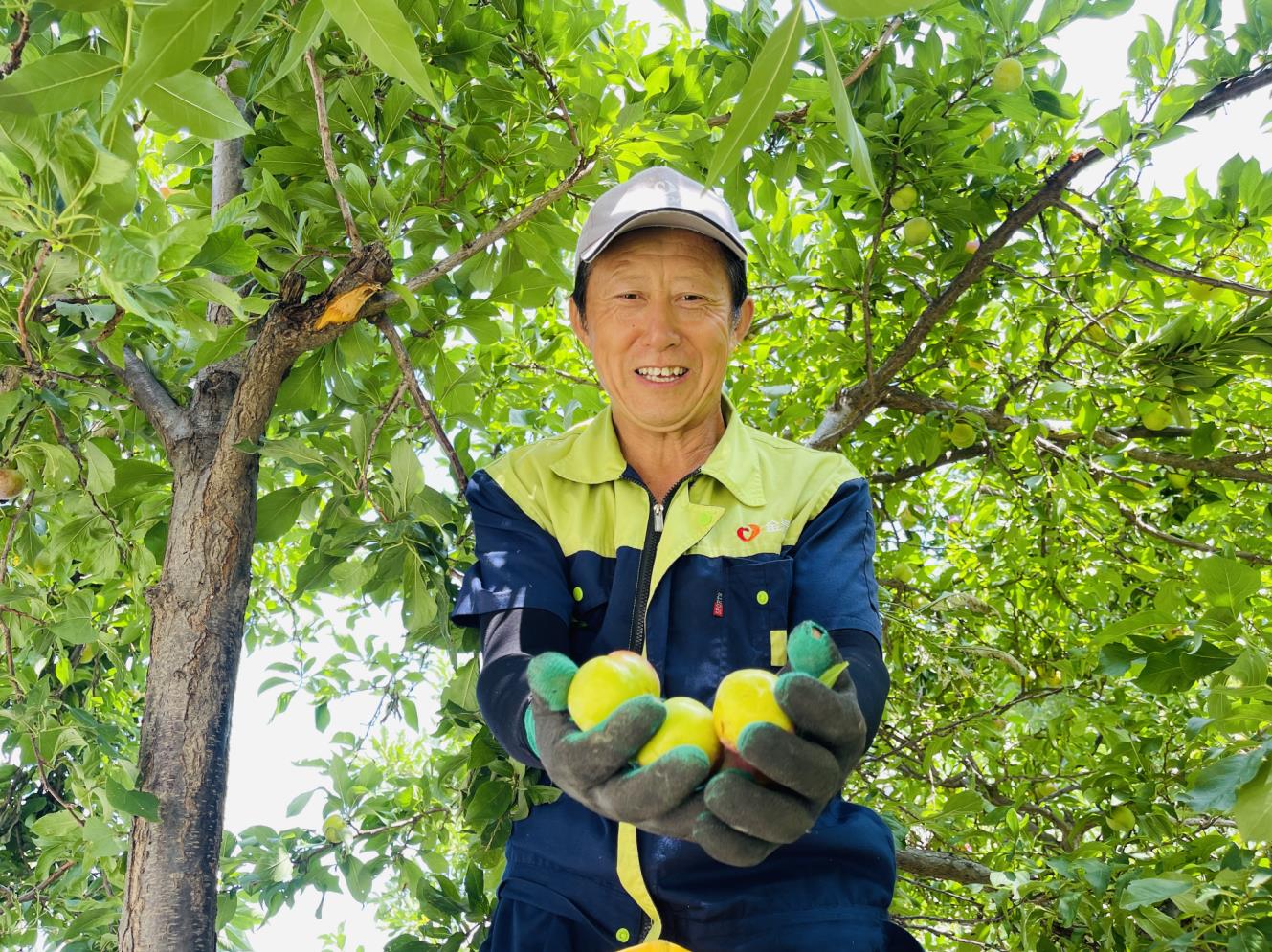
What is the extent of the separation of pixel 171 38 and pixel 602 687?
32.3 inches

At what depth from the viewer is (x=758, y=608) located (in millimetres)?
1709

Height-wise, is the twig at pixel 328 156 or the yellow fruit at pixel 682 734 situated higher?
the twig at pixel 328 156

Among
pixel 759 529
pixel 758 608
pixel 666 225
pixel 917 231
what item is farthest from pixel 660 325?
pixel 917 231

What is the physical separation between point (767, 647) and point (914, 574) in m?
2.08

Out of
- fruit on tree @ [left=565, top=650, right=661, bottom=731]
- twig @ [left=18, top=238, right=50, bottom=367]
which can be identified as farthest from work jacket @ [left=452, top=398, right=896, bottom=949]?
twig @ [left=18, top=238, right=50, bottom=367]

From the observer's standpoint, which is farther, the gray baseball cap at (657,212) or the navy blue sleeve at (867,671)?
the gray baseball cap at (657,212)

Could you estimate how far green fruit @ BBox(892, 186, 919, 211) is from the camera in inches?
98.8

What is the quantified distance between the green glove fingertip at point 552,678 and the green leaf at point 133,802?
2.49 feet

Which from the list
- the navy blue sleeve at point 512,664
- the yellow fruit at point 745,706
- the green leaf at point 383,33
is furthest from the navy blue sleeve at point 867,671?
the green leaf at point 383,33

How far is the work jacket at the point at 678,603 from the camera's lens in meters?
1.54

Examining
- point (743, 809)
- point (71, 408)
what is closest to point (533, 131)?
point (71, 408)

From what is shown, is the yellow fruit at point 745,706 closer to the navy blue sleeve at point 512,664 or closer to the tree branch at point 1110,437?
the navy blue sleeve at point 512,664

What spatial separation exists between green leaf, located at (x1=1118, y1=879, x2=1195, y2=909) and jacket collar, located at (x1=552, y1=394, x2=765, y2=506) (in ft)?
3.12

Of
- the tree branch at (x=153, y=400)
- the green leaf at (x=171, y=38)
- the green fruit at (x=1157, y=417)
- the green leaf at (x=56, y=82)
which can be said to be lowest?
the green leaf at (x=171, y=38)
